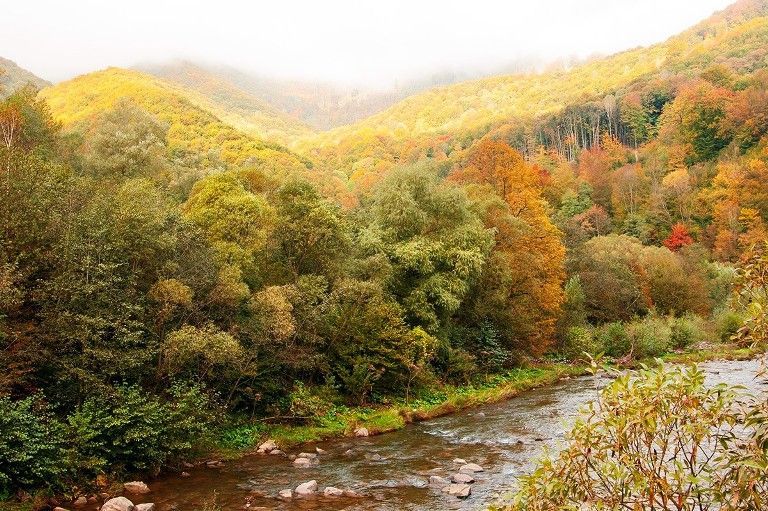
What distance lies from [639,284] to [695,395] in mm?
63430

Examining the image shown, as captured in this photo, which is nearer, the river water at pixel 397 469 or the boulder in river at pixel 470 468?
the river water at pixel 397 469

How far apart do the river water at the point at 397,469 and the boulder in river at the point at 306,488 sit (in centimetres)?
50

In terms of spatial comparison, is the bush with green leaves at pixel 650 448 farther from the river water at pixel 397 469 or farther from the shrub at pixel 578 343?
the shrub at pixel 578 343

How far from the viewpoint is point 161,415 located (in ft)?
67.5

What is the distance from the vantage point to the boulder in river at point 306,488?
19.2m

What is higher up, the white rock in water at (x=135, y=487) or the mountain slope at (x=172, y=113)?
the mountain slope at (x=172, y=113)

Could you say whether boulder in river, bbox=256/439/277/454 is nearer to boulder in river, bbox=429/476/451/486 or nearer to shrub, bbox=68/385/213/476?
shrub, bbox=68/385/213/476

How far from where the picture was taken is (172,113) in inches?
4557

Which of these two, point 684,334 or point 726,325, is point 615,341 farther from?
point 726,325

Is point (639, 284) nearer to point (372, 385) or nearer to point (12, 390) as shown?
point (372, 385)

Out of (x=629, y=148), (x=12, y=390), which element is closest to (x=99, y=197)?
(x=12, y=390)

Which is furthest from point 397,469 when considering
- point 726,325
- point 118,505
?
point 726,325

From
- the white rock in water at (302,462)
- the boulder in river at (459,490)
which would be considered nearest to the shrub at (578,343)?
the white rock in water at (302,462)

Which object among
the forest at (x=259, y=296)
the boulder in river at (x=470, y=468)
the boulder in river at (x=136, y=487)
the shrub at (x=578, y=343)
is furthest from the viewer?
the shrub at (x=578, y=343)
